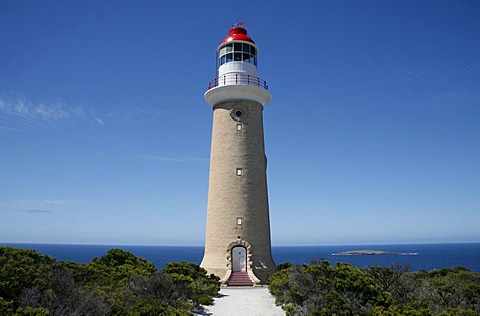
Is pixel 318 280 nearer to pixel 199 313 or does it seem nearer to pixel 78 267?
pixel 199 313

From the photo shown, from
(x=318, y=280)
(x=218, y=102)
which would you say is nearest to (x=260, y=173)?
(x=218, y=102)

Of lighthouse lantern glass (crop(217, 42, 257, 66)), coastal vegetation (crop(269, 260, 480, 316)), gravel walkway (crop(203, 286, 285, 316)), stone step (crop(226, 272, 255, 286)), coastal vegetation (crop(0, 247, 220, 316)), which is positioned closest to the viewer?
coastal vegetation (crop(0, 247, 220, 316))

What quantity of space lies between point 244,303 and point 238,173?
7320mm

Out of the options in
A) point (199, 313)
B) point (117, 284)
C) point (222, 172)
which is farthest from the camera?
point (222, 172)

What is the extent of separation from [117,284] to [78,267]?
1856 millimetres

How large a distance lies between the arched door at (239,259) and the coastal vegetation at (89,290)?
8.47 feet

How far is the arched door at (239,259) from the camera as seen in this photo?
66.5ft

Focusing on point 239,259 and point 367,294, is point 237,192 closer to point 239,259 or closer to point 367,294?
point 239,259

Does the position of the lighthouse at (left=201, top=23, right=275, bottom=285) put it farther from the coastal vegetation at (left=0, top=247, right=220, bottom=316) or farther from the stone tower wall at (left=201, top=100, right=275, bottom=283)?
the coastal vegetation at (left=0, top=247, right=220, bottom=316)

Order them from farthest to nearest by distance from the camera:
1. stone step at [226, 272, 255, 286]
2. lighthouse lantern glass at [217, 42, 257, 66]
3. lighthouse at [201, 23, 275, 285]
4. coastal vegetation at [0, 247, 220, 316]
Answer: lighthouse lantern glass at [217, 42, 257, 66]
lighthouse at [201, 23, 275, 285]
stone step at [226, 272, 255, 286]
coastal vegetation at [0, 247, 220, 316]

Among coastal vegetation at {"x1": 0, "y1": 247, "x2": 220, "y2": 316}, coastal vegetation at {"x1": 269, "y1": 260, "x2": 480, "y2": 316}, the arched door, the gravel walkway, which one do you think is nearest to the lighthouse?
the arched door

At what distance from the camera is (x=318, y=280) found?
44.9ft

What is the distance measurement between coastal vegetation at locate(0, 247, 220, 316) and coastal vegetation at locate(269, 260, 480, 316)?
3.62 metres

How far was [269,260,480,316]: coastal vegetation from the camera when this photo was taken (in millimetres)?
10977
